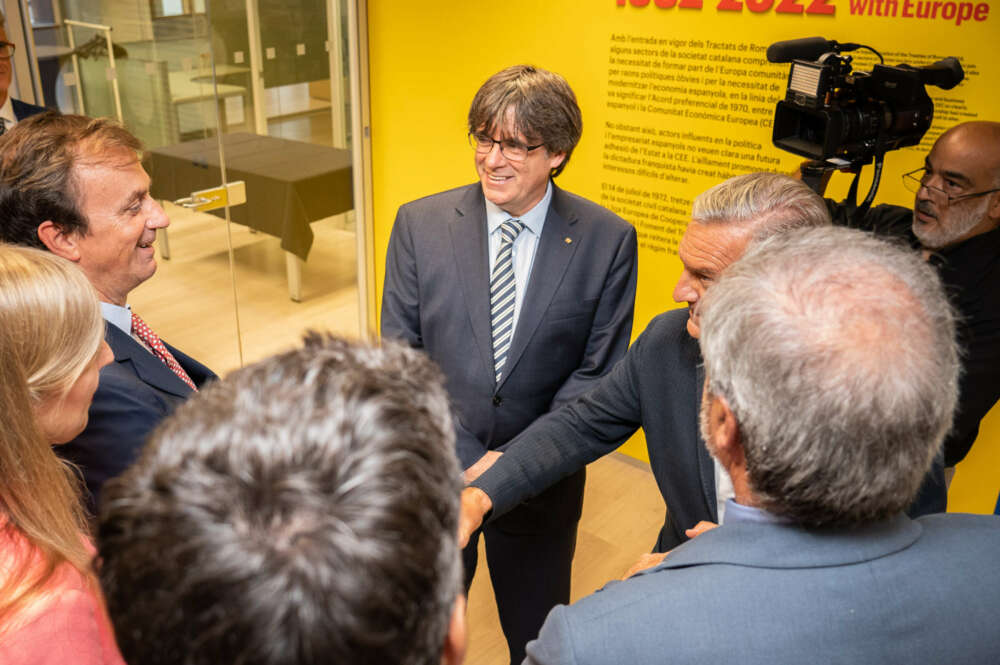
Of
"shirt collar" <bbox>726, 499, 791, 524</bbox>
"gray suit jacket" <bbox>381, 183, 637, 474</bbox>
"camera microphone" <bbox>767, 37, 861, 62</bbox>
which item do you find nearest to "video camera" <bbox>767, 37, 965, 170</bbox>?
"camera microphone" <bbox>767, 37, 861, 62</bbox>

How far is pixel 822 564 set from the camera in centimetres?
88

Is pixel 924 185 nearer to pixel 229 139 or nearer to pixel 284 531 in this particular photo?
pixel 284 531

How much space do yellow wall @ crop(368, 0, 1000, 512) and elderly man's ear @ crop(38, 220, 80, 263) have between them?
2298 millimetres

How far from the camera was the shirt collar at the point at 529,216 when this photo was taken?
217cm

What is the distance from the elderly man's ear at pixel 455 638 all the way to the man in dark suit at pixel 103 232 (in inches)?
40.0

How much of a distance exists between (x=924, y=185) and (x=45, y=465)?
101 inches

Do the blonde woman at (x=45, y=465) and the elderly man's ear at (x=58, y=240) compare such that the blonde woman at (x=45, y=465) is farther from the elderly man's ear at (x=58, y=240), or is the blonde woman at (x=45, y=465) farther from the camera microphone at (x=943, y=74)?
the camera microphone at (x=943, y=74)

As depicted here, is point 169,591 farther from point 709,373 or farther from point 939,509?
point 939,509

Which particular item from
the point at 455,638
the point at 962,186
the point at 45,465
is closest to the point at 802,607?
the point at 455,638

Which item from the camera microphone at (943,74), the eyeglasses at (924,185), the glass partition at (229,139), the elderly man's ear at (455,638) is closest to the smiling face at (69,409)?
the elderly man's ear at (455,638)

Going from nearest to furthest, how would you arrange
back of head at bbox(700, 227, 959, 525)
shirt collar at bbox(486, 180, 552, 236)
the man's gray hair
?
back of head at bbox(700, 227, 959, 525) → the man's gray hair → shirt collar at bbox(486, 180, 552, 236)

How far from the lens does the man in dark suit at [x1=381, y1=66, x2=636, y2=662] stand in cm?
210

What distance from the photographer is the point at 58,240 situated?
1673mm

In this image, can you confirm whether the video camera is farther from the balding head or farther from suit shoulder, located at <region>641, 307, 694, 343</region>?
A: suit shoulder, located at <region>641, 307, 694, 343</region>
